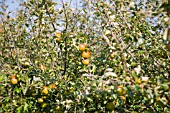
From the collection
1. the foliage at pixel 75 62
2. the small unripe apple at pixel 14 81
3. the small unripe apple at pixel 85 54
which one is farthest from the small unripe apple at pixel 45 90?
the small unripe apple at pixel 85 54

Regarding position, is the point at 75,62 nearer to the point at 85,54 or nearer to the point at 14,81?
the point at 85,54

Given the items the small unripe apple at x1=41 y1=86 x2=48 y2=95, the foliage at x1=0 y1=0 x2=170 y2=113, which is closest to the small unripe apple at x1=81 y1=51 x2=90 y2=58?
the foliage at x1=0 y1=0 x2=170 y2=113

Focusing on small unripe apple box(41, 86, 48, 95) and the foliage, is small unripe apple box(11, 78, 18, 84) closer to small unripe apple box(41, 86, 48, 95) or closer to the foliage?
the foliage

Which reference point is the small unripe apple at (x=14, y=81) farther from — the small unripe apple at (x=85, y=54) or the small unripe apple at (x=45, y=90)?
the small unripe apple at (x=85, y=54)

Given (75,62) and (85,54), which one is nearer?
(85,54)

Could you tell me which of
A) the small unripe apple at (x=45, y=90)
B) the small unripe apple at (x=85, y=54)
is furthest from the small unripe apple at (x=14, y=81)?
the small unripe apple at (x=85, y=54)

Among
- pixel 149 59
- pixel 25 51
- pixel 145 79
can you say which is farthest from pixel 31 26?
pixel 145 79

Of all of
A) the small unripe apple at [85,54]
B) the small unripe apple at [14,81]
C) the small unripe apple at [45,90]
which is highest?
the small unripe apple at [85,54]

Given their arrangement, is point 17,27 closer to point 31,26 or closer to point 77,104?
point 31,26

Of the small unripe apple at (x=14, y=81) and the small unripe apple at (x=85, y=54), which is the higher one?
the small unripe apple at (x=85, y=54)

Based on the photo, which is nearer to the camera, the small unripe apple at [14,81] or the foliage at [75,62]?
the foliage at [75,62]

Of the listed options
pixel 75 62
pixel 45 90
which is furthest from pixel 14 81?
pixel 75 62

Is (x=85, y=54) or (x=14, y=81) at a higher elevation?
(x=85, y=54)

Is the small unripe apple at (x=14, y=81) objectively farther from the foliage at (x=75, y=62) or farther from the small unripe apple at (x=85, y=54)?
the small unripe apple at (x=85, y=54)
